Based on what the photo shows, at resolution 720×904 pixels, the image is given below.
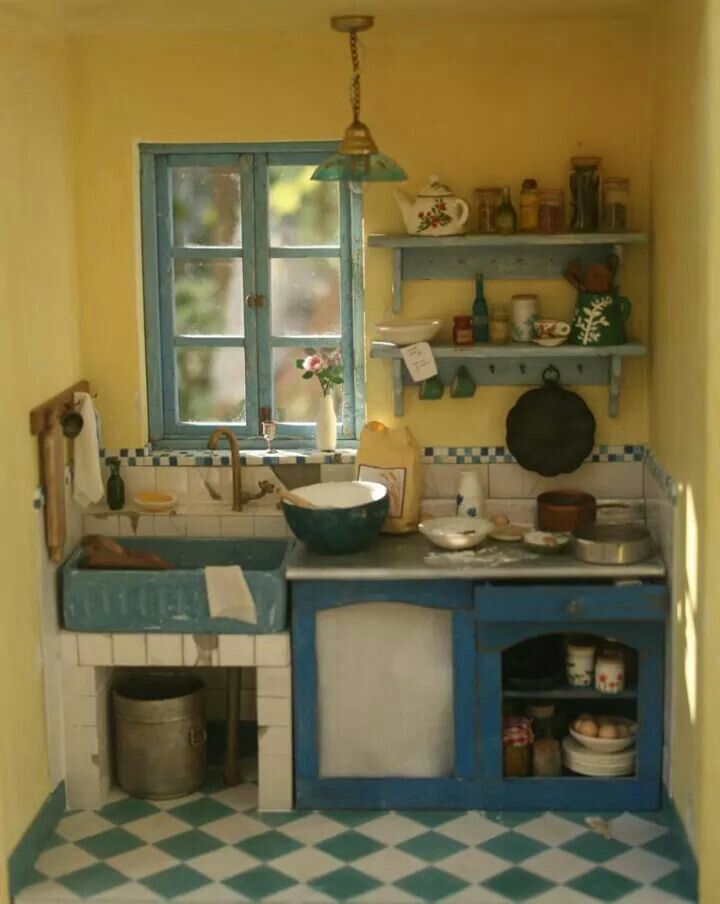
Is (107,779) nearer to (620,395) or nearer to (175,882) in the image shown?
(175,882)

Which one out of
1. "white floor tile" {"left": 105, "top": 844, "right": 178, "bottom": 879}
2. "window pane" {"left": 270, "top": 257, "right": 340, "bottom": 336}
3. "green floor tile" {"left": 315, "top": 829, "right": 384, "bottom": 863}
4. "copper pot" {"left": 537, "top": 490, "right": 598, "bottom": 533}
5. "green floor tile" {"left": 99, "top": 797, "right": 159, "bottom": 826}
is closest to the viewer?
"white floor tile" {"left": 105, "top": 844, "right": 178, "bottom": 879}

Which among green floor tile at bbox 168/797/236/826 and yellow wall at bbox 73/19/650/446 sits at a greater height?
yellow wall at bbox 73/19/650/446

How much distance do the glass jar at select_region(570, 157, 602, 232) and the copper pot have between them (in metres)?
0.99

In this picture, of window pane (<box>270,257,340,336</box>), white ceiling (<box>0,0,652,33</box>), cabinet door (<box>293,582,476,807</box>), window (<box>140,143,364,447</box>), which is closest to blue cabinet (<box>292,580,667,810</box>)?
cabinet door (<box>293,582,476,807</box>)

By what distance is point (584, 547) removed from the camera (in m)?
5.25

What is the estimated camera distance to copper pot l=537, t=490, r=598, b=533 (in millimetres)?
5598

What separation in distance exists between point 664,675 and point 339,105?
2392 millimetres

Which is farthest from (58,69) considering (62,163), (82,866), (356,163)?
(82,866)

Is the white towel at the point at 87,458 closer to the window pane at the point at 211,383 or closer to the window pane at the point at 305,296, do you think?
the window pane at the point at 211,383

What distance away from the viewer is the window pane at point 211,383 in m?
6.00

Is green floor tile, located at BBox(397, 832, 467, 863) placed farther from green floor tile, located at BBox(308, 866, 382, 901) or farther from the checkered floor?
green floor tile, located at BBox(308, 866, 382, 901)

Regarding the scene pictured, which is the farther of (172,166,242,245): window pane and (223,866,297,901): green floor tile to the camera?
(172,166,242,245): window pane

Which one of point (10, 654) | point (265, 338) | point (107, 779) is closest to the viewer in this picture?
point (10, 654)

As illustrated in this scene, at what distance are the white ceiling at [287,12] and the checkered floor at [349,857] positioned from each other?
9.14ft
